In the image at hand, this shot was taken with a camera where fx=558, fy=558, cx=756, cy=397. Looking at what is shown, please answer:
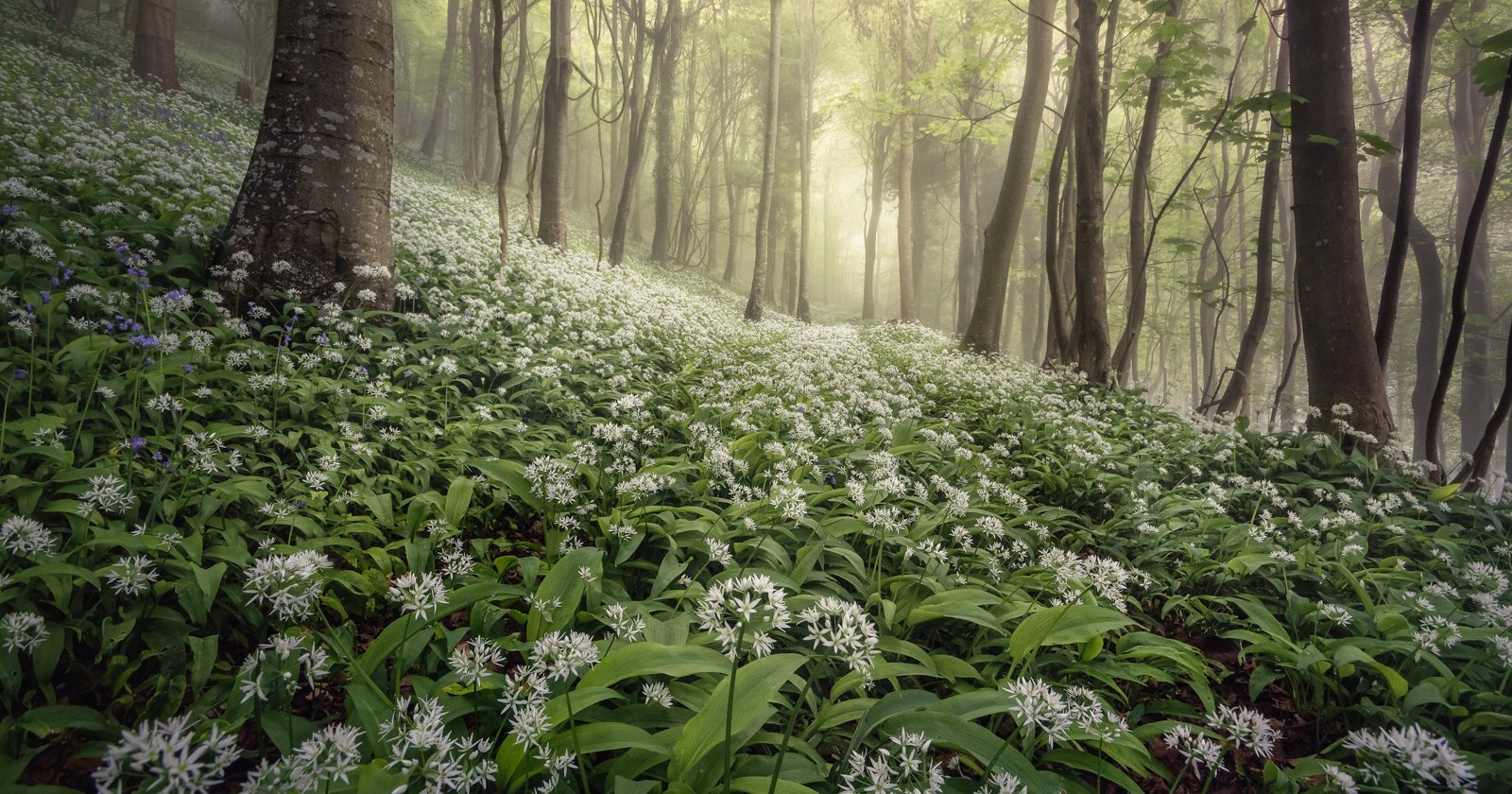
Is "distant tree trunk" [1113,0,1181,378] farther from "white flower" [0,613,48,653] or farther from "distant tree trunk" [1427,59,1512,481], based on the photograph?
"white flower" [0,613,48,653]

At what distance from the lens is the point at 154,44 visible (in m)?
11.6

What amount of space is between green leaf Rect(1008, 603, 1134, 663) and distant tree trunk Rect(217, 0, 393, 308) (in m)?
4.71

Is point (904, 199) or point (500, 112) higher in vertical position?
point (904, 199)

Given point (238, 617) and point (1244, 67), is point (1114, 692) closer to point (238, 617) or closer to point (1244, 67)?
point (238, 617)

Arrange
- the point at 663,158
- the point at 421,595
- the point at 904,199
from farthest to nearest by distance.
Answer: the point at 663,158 < the point at 904,199 < the point at 421,595

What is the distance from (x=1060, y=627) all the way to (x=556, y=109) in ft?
35.9

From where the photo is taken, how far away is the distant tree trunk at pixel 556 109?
9.67 metres

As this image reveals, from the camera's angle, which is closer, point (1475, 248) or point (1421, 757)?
point (1421, 757)

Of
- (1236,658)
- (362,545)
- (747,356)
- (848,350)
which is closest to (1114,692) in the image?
(1236,658)

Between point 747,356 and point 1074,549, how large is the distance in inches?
194

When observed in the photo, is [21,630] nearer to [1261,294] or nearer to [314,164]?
[314,164]

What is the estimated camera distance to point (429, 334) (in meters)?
4.61

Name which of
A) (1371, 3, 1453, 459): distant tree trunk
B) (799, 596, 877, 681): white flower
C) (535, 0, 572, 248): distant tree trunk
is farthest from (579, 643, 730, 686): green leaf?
(1371, 3, 1453, 459): distant tree trunk

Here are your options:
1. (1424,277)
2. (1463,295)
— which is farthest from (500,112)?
(1424,277)
